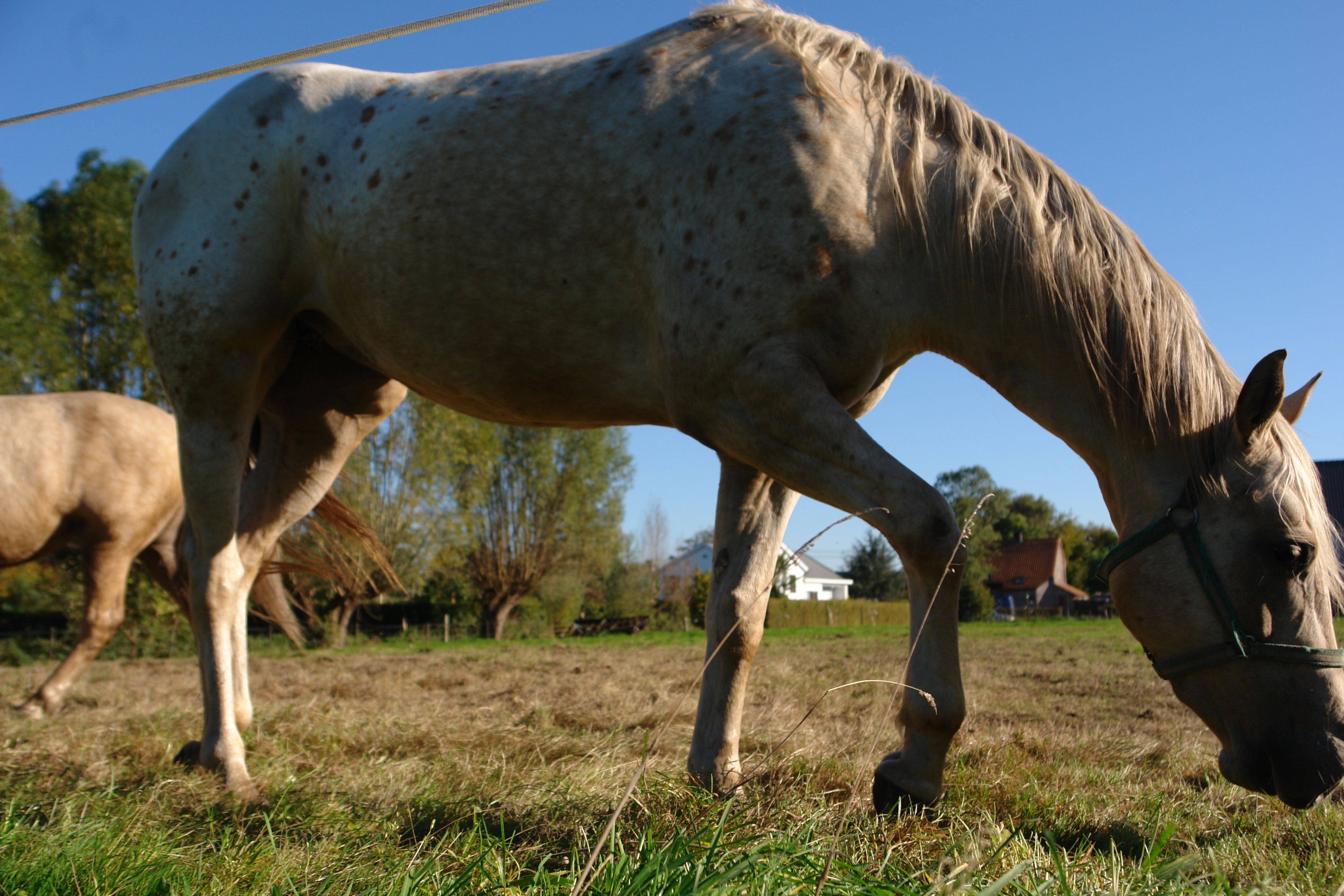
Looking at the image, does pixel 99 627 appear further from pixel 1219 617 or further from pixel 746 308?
pixel 1219 617

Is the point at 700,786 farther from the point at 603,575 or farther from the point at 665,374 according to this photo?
the point at 603,575

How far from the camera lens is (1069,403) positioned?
2.17 m

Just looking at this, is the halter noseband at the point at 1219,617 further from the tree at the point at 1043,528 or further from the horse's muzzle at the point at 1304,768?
the tree at the point at 1043,528

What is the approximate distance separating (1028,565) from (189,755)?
59978mm

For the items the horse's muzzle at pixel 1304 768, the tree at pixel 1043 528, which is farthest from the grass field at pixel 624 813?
the tree at pixel 1043 528

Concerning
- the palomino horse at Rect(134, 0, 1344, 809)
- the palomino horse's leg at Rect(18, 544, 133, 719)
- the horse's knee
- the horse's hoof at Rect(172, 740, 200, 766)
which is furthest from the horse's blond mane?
the horse's knee

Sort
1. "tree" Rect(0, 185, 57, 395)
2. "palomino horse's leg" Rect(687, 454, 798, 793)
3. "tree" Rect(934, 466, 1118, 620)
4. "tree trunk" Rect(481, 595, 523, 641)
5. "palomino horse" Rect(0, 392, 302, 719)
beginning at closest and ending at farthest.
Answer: "palomino horse's leg" Rect(687, 454, 798, 793), "palomino horse" Rect(0, 392, 302, 719), "tree" Rect(0, 185, 57, 395), "tree trunk" Rect(481, 595, 523, 641), "tree" Rect(934, 466, 1118, 620)

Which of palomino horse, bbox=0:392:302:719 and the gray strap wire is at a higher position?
the gray strap wire

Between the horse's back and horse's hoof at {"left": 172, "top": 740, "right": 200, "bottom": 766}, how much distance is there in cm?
151

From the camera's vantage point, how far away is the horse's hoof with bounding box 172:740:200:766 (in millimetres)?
3059

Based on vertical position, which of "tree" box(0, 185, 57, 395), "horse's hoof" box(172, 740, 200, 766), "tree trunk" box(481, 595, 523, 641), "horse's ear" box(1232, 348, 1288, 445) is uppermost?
"tree" box(0, 185, 57, 395)

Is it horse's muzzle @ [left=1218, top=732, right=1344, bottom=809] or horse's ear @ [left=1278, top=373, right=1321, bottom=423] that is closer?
horse's muzzle @ [left=1218, top=732, right=1344, bottom=809]

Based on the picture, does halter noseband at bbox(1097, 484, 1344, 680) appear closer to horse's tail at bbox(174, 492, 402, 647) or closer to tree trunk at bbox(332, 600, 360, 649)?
horse's tail at bbox(174, 492, 402, 647)

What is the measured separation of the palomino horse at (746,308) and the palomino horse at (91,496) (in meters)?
3.22
